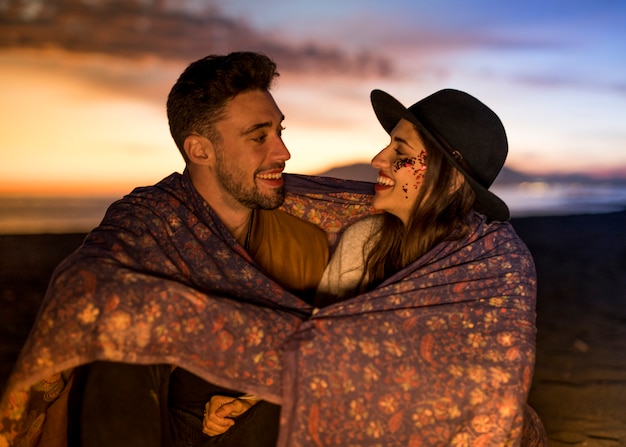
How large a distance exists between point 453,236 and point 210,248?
3.49 feet

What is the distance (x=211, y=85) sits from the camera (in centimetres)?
327

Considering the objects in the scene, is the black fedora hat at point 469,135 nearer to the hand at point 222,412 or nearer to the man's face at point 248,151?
the man's face at point 248,151

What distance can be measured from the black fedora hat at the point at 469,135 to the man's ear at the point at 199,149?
92cm

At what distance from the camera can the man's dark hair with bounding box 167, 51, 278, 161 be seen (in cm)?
329

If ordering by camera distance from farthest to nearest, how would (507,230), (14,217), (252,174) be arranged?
(14,217), (252,174), (507,230)

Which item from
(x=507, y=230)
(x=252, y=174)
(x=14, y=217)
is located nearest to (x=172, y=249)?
(x=252, y=174)

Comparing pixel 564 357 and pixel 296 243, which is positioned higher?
pixel 296 243

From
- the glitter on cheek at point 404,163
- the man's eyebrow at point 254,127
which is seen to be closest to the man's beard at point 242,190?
the man's eyebrow at point 254,127

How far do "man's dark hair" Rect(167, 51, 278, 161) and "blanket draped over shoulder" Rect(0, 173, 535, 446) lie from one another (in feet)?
1.93

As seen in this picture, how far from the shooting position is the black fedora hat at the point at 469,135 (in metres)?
3.00

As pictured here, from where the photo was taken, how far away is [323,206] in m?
3.67

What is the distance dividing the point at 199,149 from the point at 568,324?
5.96m

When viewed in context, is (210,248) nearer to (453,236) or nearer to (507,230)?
(453,236)

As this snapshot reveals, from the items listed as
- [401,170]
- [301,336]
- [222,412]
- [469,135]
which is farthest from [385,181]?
[222,412]
